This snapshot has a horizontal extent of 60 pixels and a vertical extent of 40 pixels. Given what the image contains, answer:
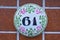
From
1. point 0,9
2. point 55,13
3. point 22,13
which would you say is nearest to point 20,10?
point 22,13

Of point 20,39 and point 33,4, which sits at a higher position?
point 33,4

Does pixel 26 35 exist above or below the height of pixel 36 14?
below

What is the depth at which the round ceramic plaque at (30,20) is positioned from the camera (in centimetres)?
125

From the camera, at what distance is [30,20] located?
1253 mm

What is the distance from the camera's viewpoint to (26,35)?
1.26m

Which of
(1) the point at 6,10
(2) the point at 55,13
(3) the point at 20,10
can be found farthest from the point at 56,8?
(1) the point at 6,10

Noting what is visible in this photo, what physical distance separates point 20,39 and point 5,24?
6.0 inches

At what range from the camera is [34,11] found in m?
1.26

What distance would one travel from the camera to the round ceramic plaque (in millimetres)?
1255

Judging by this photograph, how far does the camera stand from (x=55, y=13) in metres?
1.29

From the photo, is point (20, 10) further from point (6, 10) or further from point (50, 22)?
point (50, 22)

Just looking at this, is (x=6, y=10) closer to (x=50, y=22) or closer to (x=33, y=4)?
(x=33, y=4)

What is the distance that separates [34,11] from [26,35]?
0.18 m

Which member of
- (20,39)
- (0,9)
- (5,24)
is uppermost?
(0,9)
